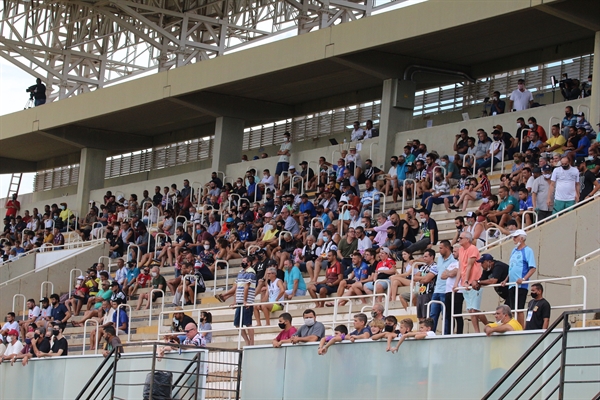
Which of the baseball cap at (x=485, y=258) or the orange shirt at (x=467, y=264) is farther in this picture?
the baseball cap at (x=485, y=258)

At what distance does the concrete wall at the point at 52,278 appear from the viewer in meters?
27.7

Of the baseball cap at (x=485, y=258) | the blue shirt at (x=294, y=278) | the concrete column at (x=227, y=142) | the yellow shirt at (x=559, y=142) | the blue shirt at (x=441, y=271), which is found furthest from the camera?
the concrete column at (x=227, y=142)

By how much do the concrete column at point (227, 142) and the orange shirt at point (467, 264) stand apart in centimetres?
1680

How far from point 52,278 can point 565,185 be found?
14853 mm

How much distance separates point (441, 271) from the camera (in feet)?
48.9

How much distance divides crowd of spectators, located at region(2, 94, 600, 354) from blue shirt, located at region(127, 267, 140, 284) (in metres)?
0.03

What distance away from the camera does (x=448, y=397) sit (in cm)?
1214

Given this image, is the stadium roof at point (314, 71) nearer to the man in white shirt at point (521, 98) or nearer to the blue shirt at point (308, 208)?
the man in white shirt at point (521, 98)

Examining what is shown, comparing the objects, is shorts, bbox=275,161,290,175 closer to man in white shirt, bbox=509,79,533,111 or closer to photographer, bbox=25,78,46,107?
man in white shirt, bbox=509,79,533,111

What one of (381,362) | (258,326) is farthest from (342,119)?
(381,362)

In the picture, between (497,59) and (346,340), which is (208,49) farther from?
(346,340)

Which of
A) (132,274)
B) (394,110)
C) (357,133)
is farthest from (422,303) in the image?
(357,133)

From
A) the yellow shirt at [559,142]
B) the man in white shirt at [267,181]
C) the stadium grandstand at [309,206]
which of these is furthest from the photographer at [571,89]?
the man in white shirt at [267,181]

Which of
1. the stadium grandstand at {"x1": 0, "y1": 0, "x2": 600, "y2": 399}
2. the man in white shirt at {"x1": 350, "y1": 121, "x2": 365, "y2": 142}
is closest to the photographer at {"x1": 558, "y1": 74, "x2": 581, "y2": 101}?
the stadium grandstand at {"x1": 0, "y1": 0, "x2": 600, "y2": 399}
